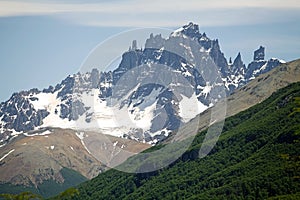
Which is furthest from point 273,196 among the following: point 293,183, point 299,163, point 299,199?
point 299,163

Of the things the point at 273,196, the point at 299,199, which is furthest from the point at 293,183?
Answer: the point at 299,199

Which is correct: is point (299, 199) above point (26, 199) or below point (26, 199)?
below

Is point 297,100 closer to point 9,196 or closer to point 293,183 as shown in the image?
point 9,196

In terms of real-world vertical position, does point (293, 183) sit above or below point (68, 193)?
below

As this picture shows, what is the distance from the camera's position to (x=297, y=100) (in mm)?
39125

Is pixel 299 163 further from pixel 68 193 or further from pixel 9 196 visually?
pixel 9 196

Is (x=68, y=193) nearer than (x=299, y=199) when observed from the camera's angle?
Yes

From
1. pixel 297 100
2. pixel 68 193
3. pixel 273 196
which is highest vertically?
pixel 297 100

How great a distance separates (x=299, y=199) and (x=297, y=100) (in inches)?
5406

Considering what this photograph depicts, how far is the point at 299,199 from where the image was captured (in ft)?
556

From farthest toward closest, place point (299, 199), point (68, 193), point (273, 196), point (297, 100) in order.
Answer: point (273, 196) → point (299, 199) → point (68, 193) → point (297, 100)

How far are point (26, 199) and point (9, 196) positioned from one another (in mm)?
1158

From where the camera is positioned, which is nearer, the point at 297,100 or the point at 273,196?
the point at 297,100

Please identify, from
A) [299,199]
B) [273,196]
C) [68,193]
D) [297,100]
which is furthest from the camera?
[273,196]
